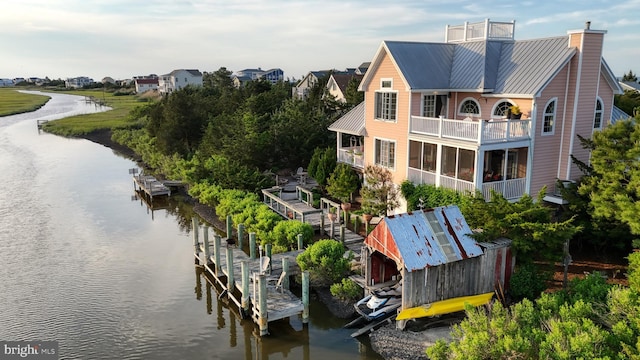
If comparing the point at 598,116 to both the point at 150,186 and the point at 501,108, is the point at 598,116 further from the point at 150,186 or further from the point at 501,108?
the point at 150,186

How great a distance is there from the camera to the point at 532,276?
1602 centimetres

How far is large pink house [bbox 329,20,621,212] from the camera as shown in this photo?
2008cm

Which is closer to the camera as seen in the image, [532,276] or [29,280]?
[532,276]

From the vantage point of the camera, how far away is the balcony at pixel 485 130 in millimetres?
19469

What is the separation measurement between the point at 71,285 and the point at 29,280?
87.0 inches

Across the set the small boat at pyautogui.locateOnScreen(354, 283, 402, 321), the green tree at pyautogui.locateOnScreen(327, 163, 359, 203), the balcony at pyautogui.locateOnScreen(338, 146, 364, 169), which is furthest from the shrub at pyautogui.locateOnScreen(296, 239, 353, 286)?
the balcony at pyautogui.locateOnScreen(338, 146, 364, 169)

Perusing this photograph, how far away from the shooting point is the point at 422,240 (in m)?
15.3

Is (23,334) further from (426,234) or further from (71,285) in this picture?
(426,234)

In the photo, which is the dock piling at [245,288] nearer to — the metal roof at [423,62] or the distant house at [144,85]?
the metal roof at [423,62]

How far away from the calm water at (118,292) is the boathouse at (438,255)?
113 inches

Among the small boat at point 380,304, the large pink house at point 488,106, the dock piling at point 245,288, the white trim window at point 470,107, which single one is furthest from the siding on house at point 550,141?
the dock piling at point 245,288

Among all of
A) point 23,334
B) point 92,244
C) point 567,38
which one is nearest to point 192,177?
point 92,244

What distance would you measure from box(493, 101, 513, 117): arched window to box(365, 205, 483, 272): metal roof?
7.83m

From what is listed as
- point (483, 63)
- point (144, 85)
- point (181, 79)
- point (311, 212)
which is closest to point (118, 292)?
point (311, 212)
